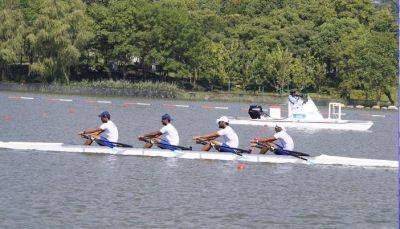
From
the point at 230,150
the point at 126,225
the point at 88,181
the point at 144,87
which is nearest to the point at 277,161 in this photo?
the point at 230,150

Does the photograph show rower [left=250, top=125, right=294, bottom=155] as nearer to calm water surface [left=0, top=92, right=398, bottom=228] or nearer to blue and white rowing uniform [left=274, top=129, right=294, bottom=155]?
blue and white rowing uniform [left=274, top=129, right=294, bottom=155]

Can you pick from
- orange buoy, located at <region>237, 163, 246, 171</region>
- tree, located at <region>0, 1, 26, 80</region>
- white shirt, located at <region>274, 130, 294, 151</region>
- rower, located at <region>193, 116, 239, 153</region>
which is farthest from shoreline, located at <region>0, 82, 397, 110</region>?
orange buoy, located at <region>237, 163, 246, 171</region>

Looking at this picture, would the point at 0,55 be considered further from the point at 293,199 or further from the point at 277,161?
the point at 293,199

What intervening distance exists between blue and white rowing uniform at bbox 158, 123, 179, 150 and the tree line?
61801 millimetres

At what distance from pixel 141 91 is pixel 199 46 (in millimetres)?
9387

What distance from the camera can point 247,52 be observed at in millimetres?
A: 104250

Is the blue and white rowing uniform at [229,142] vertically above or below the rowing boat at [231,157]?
above

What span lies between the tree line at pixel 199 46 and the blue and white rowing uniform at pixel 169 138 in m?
61.8

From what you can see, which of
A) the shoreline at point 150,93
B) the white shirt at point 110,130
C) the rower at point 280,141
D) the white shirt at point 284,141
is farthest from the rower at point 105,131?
the shoreline at point 150,93

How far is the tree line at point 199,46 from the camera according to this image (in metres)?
99.6

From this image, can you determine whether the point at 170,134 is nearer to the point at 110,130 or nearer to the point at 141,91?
the point at 110,130

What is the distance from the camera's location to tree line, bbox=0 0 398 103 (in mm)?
99562

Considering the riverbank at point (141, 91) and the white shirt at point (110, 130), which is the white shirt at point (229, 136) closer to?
the white shirt at point (110, 130)

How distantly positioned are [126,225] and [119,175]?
8619 mm
